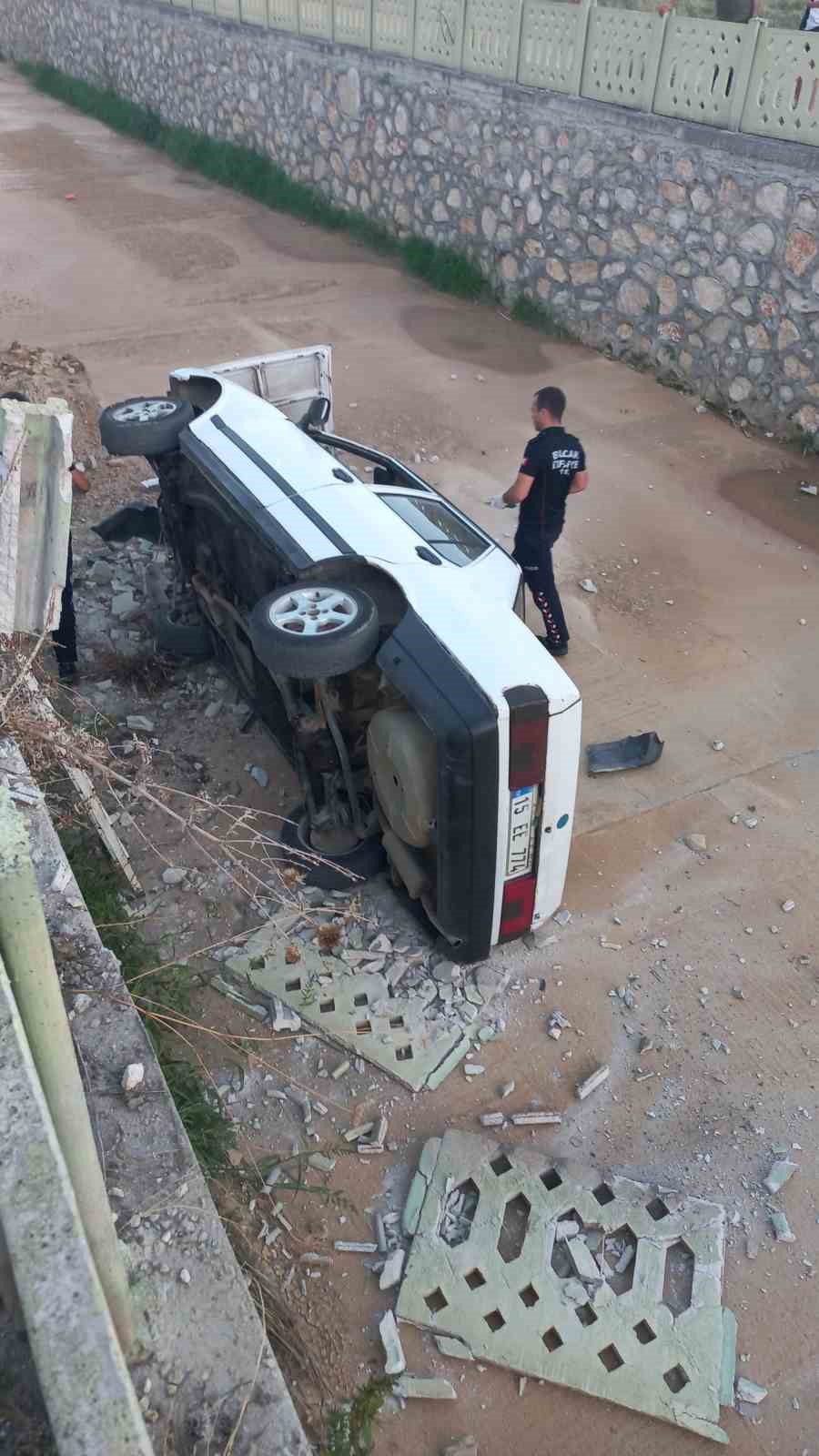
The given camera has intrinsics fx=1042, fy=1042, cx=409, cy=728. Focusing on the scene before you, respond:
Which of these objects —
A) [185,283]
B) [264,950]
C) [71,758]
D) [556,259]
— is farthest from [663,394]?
[71,758]

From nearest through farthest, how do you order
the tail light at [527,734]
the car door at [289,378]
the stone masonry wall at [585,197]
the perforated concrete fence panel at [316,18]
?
the tail light at [527,734] → the car door at [289,378] → the stone masonry wall at [585,197] → the perforated concrete fence panel at [316,18]

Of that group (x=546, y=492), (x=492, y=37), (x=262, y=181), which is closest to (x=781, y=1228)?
(x=546, y=492)

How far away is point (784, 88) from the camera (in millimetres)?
9141

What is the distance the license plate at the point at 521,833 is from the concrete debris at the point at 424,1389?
180cm

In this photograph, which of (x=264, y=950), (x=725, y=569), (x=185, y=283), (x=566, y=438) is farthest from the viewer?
(x=185, y=283)

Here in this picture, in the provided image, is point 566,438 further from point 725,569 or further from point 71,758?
point 71,758

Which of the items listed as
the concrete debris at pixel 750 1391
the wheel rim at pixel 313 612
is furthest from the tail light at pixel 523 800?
the concrete debris at pixel 750 1391

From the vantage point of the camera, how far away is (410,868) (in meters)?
4.55

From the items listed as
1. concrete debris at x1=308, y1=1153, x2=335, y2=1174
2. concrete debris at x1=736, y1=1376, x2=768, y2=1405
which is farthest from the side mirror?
concrete debris at x1=736, y1=1376, x2=768, y2=1405

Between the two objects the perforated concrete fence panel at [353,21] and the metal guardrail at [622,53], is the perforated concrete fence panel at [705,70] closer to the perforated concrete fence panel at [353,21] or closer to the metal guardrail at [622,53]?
the metal guardrail at [622,53]

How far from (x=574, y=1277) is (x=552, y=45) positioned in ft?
39.9

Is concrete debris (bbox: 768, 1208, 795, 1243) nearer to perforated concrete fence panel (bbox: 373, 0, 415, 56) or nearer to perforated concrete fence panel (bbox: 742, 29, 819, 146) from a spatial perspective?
perforated concrete fence panel (bbox: 742, 29, 819, 146)

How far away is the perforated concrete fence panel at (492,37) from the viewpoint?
11789mm

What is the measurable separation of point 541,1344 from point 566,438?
15.5 ft
